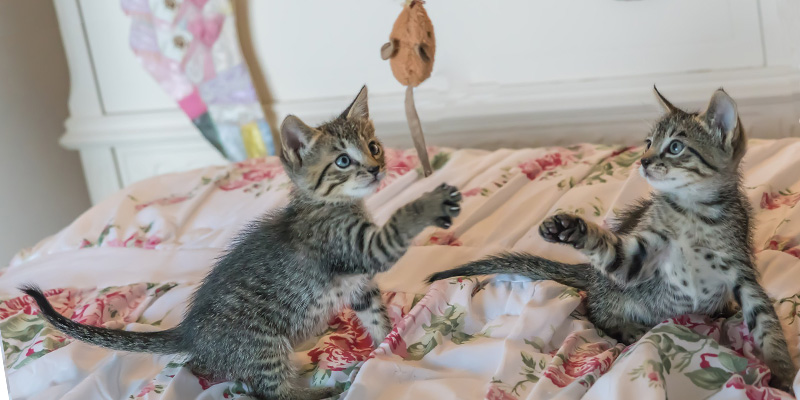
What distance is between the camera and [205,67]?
2.24 m

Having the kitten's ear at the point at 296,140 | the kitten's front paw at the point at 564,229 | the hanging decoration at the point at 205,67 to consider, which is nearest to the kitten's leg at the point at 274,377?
the kitten's ear at the point at 296,140

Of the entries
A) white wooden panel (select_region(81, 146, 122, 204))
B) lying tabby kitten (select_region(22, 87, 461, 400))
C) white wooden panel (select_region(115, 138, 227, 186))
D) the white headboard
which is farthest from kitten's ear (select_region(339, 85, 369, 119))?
white wooden panel (select_region(81, 146, 122, 204))

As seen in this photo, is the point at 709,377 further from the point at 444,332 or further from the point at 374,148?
the point at 374,148

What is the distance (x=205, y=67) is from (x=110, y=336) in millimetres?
1281

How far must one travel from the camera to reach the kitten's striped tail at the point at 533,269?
1160 millimetres

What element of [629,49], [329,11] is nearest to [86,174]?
[329,11]

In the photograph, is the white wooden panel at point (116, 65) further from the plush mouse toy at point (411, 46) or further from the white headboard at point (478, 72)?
the plush mouse toy at point (411, 46)

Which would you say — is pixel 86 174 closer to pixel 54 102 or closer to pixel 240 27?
pixel 54 102

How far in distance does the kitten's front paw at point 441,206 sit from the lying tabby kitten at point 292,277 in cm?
7

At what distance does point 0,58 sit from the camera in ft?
7.02

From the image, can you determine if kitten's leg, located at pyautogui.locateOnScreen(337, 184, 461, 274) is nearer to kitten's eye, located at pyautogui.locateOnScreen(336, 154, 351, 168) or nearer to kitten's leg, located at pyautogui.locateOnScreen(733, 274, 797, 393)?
kitten's eye, located at pyautogui.locateOnScreen(336, 154, 351, 168)

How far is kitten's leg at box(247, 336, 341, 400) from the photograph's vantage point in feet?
3.42

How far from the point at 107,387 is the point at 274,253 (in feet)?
1.01

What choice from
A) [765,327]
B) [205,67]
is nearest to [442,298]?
[765,327]
